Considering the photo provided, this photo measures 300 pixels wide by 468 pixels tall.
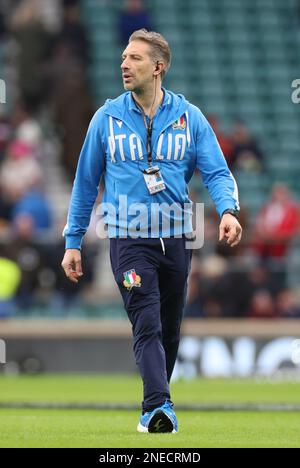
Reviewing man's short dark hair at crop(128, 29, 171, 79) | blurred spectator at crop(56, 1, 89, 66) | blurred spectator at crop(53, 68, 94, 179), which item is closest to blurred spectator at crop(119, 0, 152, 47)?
blurred spectator at crop(56, 1, 89, 66)

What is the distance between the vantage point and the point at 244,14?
1066 inches

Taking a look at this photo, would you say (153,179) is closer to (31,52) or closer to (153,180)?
(153,180)

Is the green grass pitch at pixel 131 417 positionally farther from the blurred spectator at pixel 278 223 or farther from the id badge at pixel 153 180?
the blurred spectator at pixel 278 223

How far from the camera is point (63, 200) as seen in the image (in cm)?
2230

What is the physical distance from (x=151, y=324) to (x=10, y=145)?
13.1 m

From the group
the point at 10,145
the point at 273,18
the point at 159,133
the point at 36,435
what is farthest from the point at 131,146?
the point at 273,18

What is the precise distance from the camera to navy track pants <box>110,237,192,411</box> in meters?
8.73

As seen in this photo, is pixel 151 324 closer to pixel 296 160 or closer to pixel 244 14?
pixel 296 160

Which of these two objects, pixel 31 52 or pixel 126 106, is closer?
pixel 126 106

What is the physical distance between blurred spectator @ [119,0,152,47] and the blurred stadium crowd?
0.02m

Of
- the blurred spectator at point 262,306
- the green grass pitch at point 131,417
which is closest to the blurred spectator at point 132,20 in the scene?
the blurred spectator at point 262,306

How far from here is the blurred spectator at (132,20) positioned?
80.7ft

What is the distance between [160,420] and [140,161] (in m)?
1.59

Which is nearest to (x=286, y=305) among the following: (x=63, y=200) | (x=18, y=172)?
(x=18, y=172)
